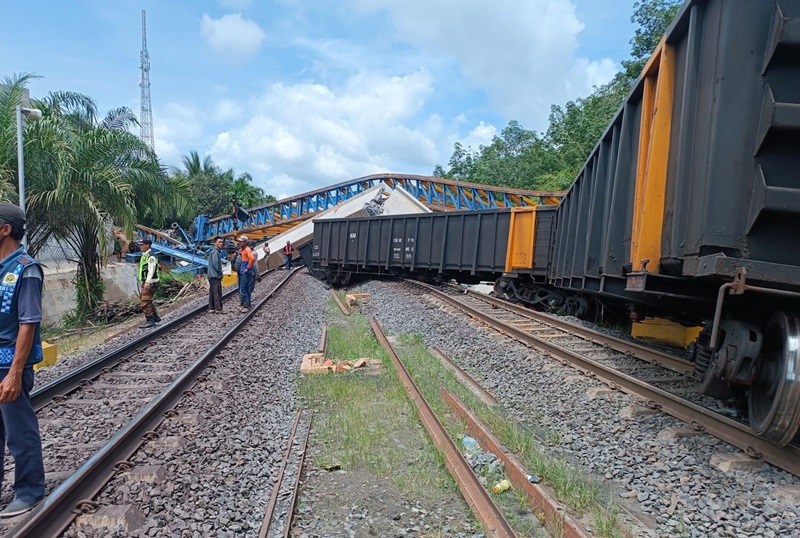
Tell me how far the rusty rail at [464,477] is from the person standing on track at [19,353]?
108 inches

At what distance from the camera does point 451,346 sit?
9156 mm

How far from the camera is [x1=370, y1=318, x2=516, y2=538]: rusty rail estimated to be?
11.1 ft

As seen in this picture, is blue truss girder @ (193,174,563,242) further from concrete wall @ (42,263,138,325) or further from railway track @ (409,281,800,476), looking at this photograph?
railway track @ (409,281,800,476)

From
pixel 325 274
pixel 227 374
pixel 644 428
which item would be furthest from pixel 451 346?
pixel 325 274

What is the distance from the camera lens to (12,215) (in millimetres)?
3189

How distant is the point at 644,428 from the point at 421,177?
104ft

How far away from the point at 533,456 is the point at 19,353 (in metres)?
3.73

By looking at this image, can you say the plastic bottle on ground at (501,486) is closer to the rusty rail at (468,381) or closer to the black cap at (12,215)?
the rusty rail at (468,381)

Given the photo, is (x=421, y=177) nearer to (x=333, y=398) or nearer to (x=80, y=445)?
Result: (x=333, y=398)

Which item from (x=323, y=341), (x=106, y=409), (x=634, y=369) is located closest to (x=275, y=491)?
(x=106, y=409)

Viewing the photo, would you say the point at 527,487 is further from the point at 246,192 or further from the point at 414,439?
the point at 246,192

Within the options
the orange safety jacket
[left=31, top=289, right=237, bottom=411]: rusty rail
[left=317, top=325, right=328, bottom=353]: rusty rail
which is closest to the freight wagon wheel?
[left=317, top=325, right=328, bottom=353]: rusty rail

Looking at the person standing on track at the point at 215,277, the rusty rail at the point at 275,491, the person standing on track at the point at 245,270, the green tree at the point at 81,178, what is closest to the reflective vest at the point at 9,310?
the rusty rail at the point at 275,491

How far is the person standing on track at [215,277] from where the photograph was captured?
11391mm
